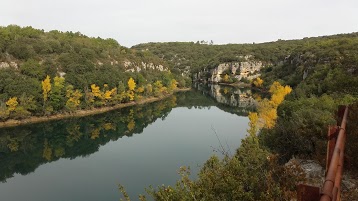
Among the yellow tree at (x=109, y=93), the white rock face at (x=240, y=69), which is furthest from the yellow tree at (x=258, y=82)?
the yellow tree at (x=109, y=93)

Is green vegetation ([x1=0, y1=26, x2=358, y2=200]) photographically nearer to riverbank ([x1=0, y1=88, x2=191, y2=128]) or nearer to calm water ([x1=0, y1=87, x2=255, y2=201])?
riverbank ([x1=0, y1=88, x2=191, y2=128])

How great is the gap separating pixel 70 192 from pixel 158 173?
1077 cm

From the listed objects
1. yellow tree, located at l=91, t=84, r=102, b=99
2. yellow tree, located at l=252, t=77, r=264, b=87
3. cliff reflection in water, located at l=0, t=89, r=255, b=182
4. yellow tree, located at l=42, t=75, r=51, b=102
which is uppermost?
yellow tree, located at l=42, t=75, r=51, b=102

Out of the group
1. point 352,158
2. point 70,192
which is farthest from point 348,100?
point 70,192

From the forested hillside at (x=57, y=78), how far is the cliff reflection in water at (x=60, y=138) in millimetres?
4993

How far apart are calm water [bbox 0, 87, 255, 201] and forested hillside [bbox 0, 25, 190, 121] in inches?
209

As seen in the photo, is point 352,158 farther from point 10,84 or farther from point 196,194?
point 10,84

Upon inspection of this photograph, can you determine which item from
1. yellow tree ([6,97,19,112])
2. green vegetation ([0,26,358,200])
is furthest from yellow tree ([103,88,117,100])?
yellow tree ([6,97,19,112])

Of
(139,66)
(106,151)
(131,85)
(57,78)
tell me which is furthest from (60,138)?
(139,66)

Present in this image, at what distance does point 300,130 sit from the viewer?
60.1 feet

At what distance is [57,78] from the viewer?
2936 inches

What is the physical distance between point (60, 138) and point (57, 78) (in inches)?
895

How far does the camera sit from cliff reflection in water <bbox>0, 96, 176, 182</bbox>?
152 ft

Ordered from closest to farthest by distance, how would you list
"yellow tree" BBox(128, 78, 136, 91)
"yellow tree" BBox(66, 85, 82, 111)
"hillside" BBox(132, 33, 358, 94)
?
"hillside" BBox(132, 33, 358, 94) < "yellow tree" BBox(66, 85, 82, 111) < "yellow tree" BBox(128, 78, 136, 91)
